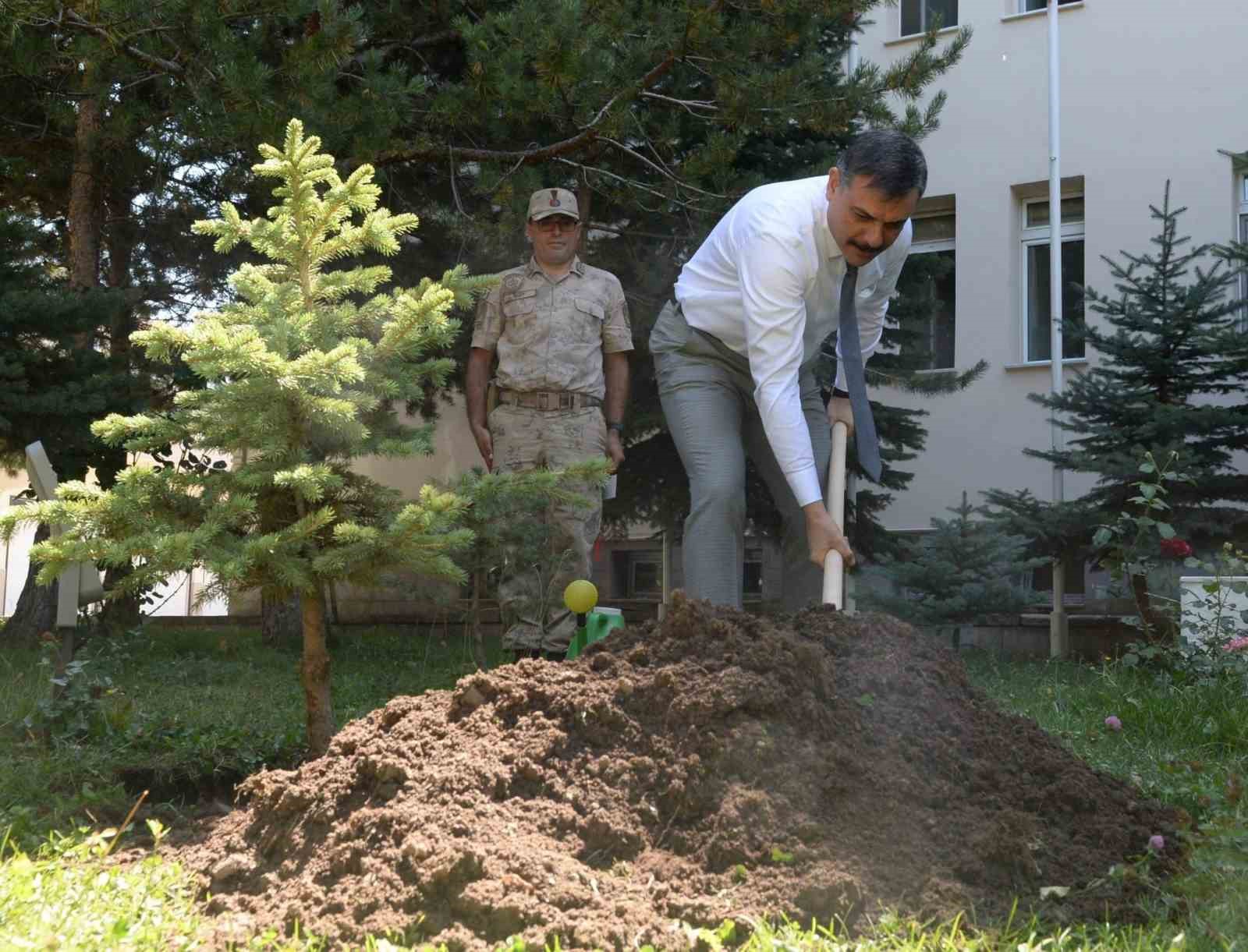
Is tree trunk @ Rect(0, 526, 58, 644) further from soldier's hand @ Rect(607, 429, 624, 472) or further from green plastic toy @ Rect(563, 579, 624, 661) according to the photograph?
green plastic toy @ Rect(563, 579, 624, 661)

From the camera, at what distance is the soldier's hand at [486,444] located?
5781 mm

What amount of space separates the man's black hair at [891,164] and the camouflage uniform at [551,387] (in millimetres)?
2141

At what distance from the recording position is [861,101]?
21.8 feet

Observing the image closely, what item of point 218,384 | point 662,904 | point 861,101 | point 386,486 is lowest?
point 662,904

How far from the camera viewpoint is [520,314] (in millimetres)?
5789

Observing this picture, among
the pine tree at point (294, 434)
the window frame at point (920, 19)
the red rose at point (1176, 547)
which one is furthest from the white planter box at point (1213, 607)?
the window frame at point (920, 19)

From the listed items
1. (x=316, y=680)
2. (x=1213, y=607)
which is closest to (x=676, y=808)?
(x=316, y=680)

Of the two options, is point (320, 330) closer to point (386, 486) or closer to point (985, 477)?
point (386, 486)

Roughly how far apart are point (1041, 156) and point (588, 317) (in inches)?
244

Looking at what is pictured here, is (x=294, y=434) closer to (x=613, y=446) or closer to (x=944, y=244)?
(x=613, y=446)

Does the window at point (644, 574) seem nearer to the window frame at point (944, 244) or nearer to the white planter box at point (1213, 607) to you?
the window frame at point (944, 244)

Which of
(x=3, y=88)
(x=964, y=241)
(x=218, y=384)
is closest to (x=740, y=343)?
(x=218, y=384)

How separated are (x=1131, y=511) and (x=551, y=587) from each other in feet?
11.8

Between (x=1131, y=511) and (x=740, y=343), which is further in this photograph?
(x=1131, y=511)
